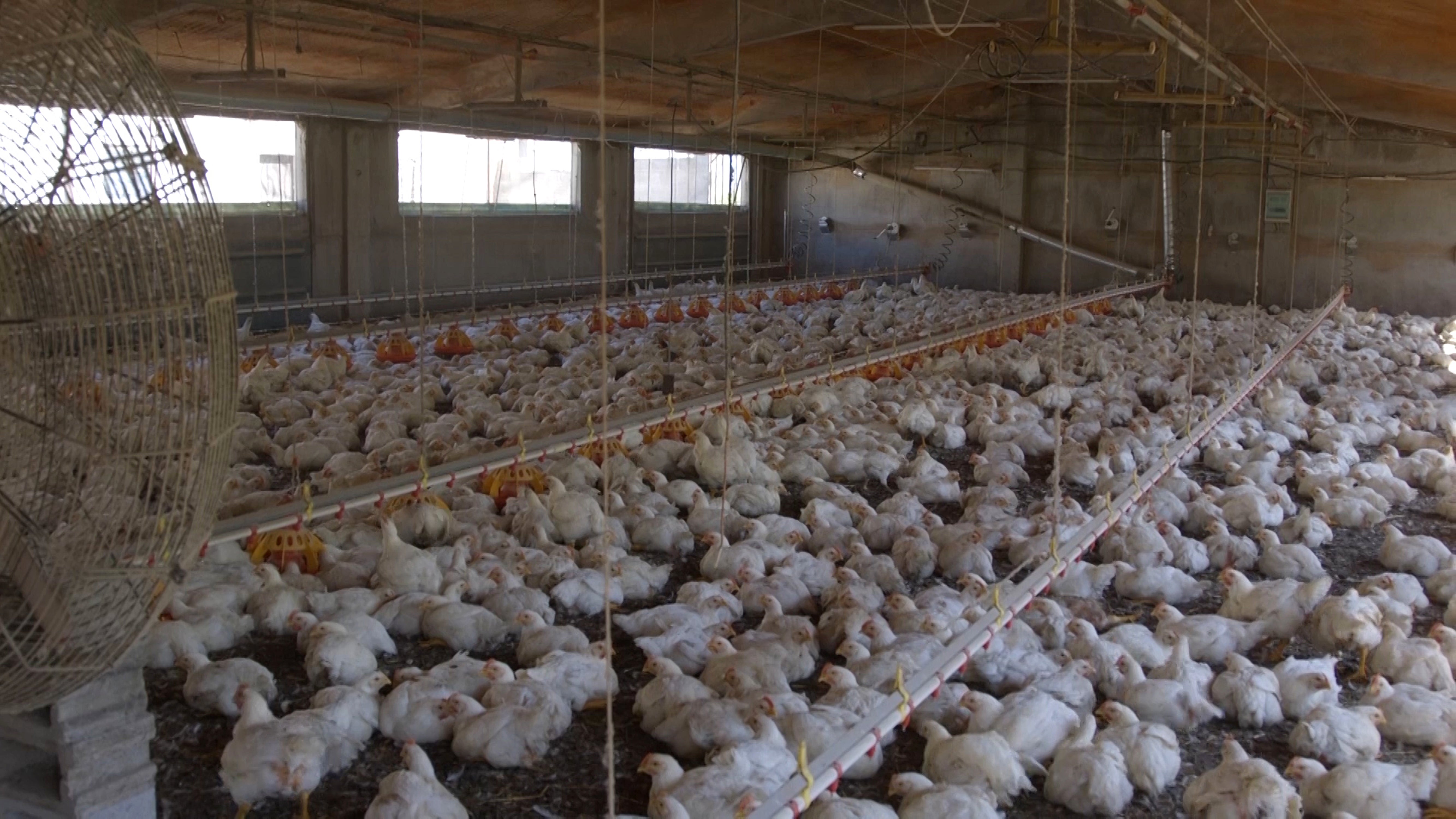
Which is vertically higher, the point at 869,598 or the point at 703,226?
the point at 703,226

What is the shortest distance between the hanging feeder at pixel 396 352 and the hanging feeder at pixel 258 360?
2.27ft

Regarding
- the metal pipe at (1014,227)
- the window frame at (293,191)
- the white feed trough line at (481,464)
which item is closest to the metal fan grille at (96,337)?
the white feed trough line at (481,464)

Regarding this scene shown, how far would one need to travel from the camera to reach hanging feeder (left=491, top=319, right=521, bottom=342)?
31.3 feet

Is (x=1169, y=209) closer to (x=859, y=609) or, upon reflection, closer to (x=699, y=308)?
(x=699, y=308)

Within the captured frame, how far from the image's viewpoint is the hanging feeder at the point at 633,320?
11.0 meters

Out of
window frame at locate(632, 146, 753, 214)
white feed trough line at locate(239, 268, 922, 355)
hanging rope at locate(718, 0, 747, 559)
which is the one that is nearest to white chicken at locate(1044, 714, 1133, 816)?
hanging rope at locate(718, 0, 747, 559)

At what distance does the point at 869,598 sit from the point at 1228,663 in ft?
3.79

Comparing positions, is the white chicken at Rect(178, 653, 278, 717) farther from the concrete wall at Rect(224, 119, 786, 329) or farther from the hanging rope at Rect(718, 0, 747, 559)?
the concrete wall at Rect(224, 119, 786, 329)

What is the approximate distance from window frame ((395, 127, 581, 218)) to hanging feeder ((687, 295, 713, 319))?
2.09 m

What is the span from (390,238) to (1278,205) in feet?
35.1

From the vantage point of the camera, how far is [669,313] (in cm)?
1132

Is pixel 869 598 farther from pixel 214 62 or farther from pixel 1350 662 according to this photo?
pixel 214 62

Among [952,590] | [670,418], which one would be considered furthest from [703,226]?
[952,590]

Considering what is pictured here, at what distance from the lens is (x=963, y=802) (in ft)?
8.93
